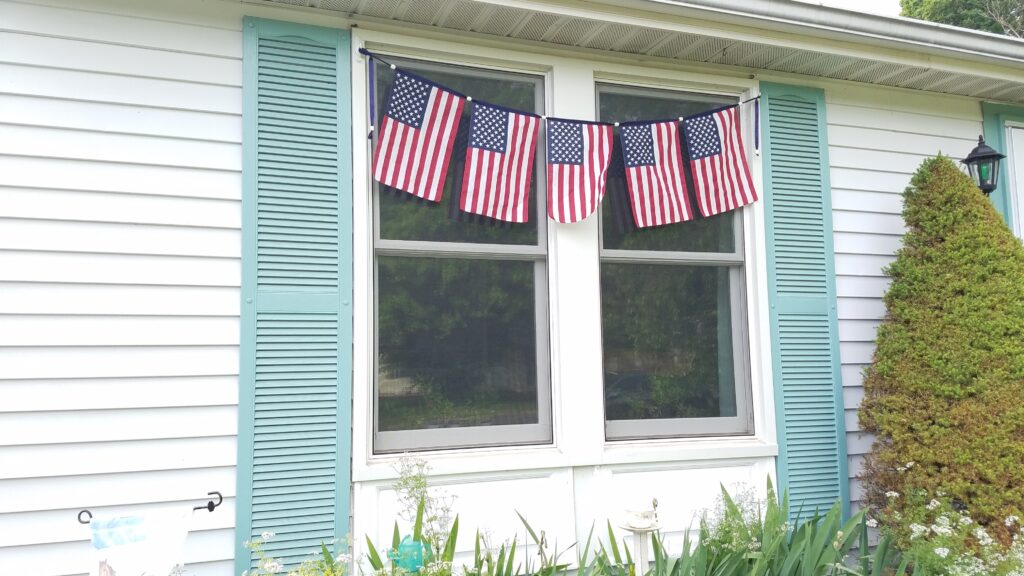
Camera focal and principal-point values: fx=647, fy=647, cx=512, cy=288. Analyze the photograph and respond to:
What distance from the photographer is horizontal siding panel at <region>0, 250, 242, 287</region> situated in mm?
2686

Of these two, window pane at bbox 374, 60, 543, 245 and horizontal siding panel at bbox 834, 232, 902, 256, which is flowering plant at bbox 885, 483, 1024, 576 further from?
window pane at bbox 374, 60, 543, 245

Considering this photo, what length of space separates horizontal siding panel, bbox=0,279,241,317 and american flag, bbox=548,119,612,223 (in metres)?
1.63

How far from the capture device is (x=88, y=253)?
9.07ft

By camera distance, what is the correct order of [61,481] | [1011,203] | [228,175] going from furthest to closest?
[1011,203] < [228,175] < [61,481]

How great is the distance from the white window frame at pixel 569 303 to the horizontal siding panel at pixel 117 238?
623 millimetres

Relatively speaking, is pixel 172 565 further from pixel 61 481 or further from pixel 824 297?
pixel 824 297

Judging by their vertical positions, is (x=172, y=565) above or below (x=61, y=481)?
below

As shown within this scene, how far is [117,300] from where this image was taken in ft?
Result: 9.14

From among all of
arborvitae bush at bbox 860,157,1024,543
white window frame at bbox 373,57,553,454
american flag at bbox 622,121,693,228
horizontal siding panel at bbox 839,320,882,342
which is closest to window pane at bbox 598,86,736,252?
american flag at bbox 622,121,693,228

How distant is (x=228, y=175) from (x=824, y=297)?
3.29m

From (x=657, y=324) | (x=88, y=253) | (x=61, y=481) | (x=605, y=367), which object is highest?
(x=88, y=253)

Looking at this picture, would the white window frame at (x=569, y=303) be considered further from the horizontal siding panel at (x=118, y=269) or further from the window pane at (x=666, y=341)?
the horizontal siding panel at (x=118, y=269)

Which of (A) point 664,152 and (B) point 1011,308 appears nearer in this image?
(B) point 1011,308

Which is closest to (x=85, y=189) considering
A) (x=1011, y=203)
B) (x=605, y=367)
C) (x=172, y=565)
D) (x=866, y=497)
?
(x=172, y=565)
